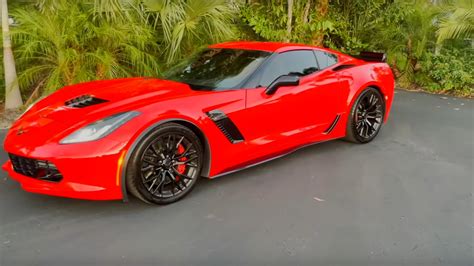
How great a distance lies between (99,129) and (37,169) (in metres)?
0.51

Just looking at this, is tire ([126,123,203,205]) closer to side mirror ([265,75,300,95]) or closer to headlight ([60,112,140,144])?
headlight ([60,112,140,144])

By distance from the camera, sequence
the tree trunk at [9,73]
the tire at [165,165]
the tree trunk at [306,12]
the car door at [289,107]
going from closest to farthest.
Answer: the tire at [165,165] < the car door at [289,107] < the tree trunk at [9,73] < the tree trunk at [306,12]

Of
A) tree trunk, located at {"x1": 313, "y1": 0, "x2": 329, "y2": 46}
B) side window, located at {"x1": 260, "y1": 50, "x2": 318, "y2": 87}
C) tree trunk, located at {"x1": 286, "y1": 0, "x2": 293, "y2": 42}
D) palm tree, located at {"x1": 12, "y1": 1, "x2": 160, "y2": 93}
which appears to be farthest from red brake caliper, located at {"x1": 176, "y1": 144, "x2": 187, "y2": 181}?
tree trunk, located at {"x1": 313, "y1": 0, "x2": 329, "y2": 46}

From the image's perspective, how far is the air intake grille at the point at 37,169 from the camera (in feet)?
8.92

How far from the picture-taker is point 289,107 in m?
3.75

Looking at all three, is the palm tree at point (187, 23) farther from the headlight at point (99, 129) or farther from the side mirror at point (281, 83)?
the headlight at point (99, 129)

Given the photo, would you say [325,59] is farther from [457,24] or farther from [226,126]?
[457,24]

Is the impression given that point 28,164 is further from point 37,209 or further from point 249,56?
point 249,56

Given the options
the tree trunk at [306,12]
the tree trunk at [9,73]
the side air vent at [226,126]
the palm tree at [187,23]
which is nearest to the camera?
the side air vent at [226,126]

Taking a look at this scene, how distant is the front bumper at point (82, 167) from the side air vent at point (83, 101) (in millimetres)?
503

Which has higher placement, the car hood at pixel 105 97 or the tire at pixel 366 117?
the car hood at pixel 105 97

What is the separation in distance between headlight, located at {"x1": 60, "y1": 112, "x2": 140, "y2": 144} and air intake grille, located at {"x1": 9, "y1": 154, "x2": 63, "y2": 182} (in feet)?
0.65

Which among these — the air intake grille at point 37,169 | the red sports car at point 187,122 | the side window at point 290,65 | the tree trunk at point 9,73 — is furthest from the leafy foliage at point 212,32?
the air intake grille at point 37,169

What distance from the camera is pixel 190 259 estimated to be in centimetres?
243
